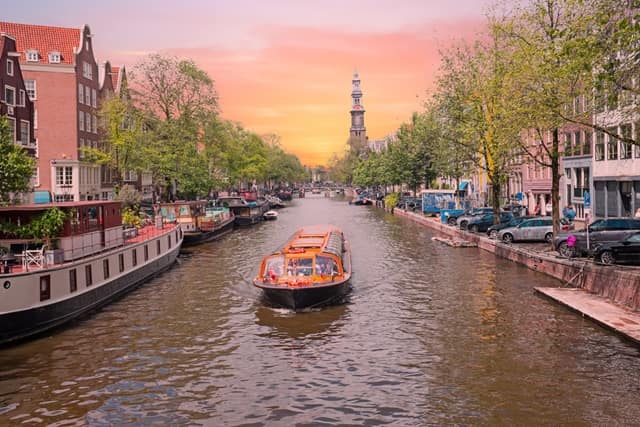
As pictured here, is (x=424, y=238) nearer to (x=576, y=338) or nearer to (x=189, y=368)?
(x=576, y=338)

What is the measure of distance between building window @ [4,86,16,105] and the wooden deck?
45678mm

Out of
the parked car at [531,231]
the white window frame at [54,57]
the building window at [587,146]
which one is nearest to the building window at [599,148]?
the building window at [587,146]

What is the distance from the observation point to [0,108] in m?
50.4

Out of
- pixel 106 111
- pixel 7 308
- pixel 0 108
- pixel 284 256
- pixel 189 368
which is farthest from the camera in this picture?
pixel 106 111

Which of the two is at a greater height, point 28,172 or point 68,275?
point 28,172

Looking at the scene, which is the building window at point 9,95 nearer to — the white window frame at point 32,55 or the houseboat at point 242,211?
the white window frame at point 32,55

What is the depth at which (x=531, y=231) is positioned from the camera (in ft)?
143

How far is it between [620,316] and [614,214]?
3184 centimetres

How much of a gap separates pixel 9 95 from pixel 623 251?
161 ft

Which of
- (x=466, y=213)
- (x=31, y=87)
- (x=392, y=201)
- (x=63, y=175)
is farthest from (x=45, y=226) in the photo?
(x=392, y=201)

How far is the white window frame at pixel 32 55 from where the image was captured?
70812 mm

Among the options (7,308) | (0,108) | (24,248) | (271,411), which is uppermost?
(0,108)

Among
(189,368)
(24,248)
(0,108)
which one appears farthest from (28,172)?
(189,368)

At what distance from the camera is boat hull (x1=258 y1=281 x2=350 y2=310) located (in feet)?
84.5
